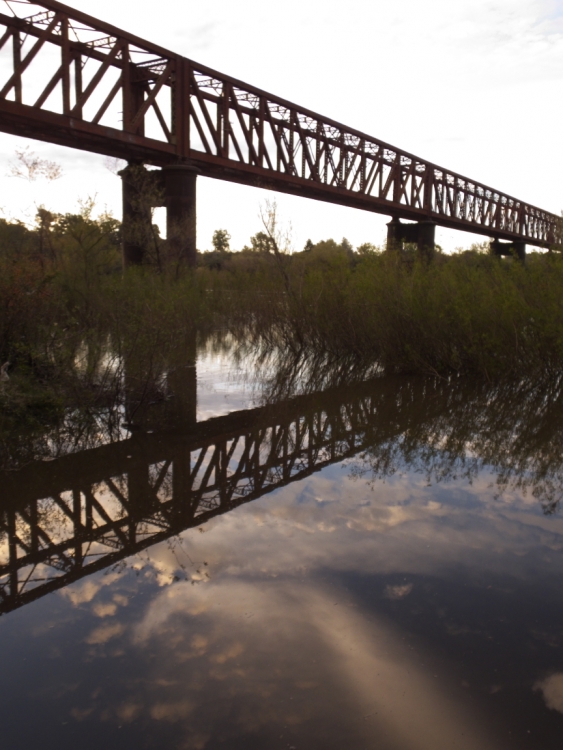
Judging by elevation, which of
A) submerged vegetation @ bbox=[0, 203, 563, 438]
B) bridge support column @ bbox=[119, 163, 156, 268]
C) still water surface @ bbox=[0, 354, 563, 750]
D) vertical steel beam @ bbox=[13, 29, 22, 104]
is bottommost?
still water surface @ bbox=[0, 354, 563, 750]

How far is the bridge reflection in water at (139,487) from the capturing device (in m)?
4.62

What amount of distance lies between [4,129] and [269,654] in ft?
66.0

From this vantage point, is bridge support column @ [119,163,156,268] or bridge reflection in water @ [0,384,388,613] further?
bridge support column @ [119,163,156,268]

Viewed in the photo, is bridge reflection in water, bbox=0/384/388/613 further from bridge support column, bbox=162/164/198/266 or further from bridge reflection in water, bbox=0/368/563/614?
bridge support column, bbox=162/164/198/266

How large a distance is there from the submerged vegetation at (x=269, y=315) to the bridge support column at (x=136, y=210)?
2.21m

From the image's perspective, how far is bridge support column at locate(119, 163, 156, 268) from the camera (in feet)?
71.5

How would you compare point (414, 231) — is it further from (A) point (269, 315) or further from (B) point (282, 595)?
(B) point (282, 595)

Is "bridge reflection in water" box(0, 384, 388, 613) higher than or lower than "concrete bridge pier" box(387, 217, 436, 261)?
lower

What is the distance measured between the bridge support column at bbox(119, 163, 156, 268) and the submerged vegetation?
2.21 meters

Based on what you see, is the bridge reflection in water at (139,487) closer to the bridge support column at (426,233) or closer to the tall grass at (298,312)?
the tall grass at (298,312)

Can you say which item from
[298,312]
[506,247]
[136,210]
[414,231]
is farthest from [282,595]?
[506,247]

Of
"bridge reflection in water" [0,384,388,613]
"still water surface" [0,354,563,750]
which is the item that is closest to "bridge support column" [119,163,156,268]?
"bridge reflection in water" [0,384,388,613]

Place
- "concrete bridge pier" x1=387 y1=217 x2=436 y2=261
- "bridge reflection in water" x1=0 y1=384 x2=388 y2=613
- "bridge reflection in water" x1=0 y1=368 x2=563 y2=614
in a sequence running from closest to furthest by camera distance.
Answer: "bridge reflection in water" x1=0 y1=384 x2=388 y2=613 → "bridge reflection in water" x1=0 y1=368 x2=563 y2=614 → "concrete bridge pier" x1=387 y1=217 x2=436 y2=261

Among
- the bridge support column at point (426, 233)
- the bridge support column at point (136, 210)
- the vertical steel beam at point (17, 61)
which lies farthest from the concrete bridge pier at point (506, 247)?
the vertical steel beam at point (17, 61)
